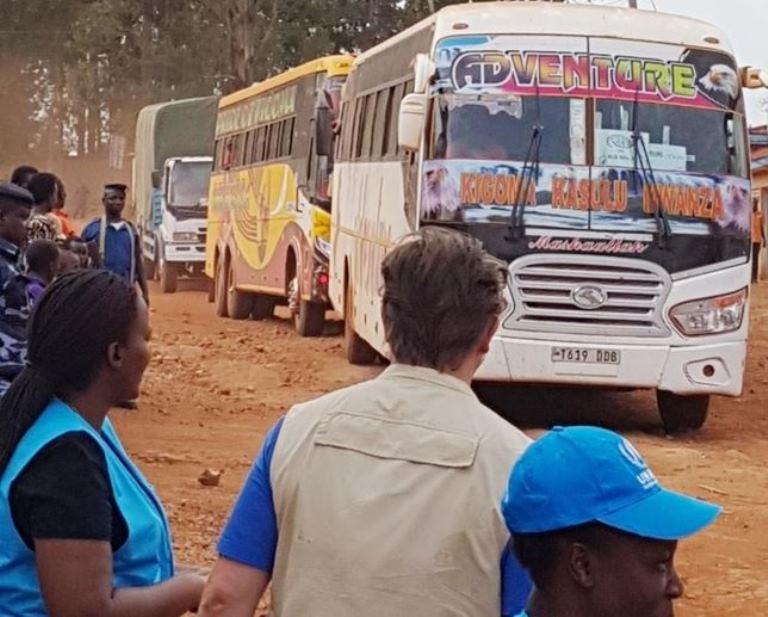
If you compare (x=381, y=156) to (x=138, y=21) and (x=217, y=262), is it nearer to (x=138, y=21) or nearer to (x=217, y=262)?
(x=217, y=262)

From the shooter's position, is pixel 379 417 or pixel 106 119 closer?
pixel 379 417

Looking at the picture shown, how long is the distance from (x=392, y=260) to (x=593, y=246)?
9171 mm

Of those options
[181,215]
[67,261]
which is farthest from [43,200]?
[181,215]

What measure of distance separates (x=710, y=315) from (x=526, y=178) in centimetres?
161

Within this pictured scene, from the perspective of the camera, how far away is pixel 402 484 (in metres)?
3.00

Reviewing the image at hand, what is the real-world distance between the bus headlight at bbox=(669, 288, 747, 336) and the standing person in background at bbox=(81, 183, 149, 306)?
3785 millimetres

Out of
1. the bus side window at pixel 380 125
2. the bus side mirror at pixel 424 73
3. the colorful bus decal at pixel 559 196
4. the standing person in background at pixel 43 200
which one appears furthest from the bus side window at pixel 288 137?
the standing person in background at pixel 43 200

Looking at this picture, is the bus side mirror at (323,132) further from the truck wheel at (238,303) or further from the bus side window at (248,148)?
the truck wheel at (238,303)

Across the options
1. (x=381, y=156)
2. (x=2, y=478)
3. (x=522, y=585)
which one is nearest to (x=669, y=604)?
(x=522, y=585)

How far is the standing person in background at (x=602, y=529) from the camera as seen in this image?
7.98 feet

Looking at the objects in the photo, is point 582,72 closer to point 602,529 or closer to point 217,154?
point 602,529

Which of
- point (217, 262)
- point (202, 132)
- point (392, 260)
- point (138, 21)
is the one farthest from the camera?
point (138, 21)

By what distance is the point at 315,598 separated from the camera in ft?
10.0

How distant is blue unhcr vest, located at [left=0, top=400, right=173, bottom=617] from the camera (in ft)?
10.4
